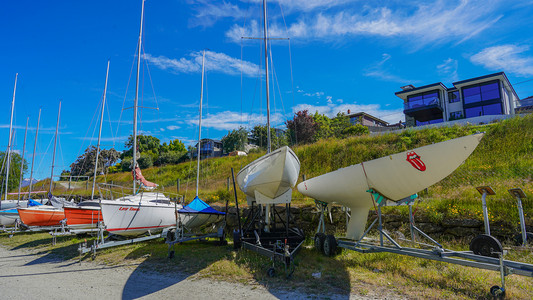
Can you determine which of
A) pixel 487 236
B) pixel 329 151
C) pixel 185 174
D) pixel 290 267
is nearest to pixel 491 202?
pixel 487 236

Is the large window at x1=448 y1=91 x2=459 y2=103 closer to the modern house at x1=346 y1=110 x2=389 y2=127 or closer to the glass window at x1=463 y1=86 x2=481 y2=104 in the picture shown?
the glass window at x1=463 y1=86 x2=481 y2=104

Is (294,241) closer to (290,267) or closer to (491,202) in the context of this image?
(290,267)

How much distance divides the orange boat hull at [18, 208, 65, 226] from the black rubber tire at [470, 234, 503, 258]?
15.4 m

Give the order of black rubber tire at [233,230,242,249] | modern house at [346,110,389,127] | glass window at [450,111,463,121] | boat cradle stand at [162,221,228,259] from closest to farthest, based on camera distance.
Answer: boat cradle stand at [162,221,228,259], black rubber tire at [233,230,242,249], glass window at [450,111,463,121], modern house at [346,110,389,127]

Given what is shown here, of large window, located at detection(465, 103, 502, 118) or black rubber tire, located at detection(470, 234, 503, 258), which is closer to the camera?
black rubber tire, located at detection(470, 234, 503, 258)

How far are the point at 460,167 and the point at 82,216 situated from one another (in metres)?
13.5

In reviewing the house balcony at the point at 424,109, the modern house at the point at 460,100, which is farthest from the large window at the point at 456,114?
the house balcony at the point at 424,109

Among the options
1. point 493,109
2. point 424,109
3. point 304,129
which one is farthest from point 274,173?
point 493,109

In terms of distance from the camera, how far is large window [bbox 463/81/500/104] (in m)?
25.6

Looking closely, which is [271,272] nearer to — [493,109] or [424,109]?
[424,109]

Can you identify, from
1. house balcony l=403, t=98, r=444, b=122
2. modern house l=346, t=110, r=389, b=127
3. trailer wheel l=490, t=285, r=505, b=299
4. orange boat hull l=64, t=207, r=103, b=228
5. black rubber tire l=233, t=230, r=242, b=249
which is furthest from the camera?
modern house l=346, t=110, r=389, b=127

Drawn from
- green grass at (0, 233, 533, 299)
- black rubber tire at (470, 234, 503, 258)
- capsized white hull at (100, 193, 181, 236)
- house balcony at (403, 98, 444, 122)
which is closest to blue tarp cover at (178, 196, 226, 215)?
capsized white hull at (100, 193, 181, 236)

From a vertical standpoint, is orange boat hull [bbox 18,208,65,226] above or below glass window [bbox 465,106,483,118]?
below

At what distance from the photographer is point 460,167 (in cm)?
1038
